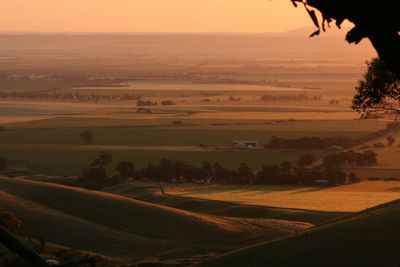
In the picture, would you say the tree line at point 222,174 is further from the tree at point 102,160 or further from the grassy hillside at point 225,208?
the grassy hillside at point 225,208

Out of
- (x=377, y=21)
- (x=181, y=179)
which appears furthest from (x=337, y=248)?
(x=181, y=179)

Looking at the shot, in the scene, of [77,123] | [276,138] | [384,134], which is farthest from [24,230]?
[77,123]

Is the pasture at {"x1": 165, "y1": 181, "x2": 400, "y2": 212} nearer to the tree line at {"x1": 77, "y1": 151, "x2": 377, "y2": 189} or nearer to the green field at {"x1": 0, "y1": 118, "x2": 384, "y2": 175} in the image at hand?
the tree line at {"x1": 77, "y1": 151, "x2": 377, "y2": 189}

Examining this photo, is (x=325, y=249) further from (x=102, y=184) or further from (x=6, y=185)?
(x=102, y=184)

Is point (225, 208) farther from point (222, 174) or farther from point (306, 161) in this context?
point (306, 161)

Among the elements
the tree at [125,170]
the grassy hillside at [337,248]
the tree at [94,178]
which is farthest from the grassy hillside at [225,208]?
the grassy hillside at [337,248]
